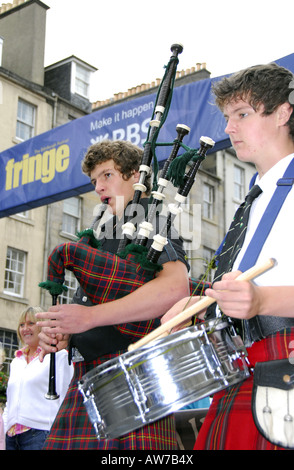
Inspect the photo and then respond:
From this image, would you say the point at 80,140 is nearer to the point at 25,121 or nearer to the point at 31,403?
→ the point at 31,403

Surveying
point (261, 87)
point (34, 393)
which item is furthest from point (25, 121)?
point (261, 87)

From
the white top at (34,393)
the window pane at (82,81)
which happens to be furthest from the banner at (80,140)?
the window pane at (82,81)

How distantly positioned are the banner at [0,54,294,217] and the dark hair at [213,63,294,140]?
353 cm

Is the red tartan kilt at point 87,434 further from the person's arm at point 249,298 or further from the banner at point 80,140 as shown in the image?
the banner at point 80,140

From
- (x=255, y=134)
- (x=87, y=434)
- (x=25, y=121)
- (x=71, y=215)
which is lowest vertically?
Result: (x=87, y=434)

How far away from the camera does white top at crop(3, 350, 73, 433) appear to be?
4.98 metres

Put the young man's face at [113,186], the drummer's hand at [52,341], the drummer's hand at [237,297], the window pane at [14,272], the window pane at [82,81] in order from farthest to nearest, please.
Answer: the window pane at [82,81], the window pane at [14,272], the young man's face at [113,186], the drummer's hand at [52,341], the drummer's hand at [237,297]

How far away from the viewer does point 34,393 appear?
5168mm

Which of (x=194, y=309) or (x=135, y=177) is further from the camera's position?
(x=135, y=177)

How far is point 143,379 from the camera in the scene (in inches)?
66.6

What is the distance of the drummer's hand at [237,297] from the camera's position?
1.57 meters

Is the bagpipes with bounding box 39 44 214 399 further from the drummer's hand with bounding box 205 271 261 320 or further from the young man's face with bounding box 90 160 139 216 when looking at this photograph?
the drummer's hand with bounding box 205 271 261 320

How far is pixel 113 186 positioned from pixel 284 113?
1.06m

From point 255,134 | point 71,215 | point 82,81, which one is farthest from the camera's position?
point 82,81
